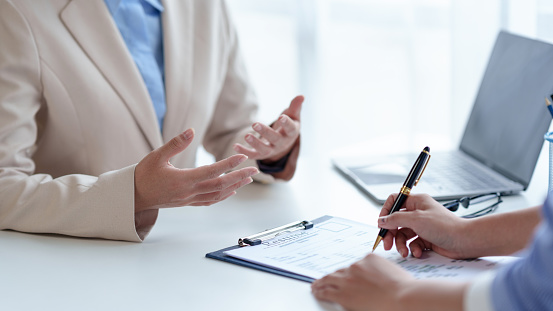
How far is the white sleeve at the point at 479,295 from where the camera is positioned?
2.33 feet

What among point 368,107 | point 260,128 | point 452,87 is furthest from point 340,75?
point 260,128

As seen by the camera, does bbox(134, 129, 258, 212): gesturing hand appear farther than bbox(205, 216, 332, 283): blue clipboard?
Yes

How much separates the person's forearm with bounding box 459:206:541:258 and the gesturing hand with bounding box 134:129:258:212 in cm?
35

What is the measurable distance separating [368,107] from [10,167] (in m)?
1.89

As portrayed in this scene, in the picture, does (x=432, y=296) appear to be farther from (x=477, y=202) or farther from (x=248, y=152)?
(x=248, y=152)

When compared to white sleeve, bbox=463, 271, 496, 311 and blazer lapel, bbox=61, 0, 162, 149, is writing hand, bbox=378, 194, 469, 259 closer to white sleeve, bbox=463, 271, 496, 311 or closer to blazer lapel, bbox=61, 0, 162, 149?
white sleeve, bbox=463, 271, 496, 311

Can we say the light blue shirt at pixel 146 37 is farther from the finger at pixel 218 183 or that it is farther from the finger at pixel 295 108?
the finger at pixel 218 183

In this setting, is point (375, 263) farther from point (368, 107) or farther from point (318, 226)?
point (368, 107)

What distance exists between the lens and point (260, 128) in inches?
54.7

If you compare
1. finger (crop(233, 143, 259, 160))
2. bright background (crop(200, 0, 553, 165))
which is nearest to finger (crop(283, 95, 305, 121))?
finger (crop(233, 143, 259, 160))

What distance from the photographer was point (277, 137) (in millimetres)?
1438

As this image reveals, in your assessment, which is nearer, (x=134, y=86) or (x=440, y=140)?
(x=134, y=86)

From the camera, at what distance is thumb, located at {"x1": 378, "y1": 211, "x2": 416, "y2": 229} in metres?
1.00

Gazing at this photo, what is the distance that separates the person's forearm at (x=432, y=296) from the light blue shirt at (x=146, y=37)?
919 mm
